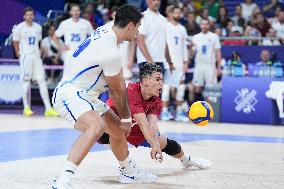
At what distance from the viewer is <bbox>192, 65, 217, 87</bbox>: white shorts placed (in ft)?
62.4

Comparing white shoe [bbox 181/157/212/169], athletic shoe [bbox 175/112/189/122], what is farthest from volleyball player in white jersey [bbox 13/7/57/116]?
white shoe [bbox 181/157/212/169]

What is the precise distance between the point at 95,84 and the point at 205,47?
40.0ft

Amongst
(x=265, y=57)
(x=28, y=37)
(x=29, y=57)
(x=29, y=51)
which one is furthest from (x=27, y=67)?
(x=265, y=57)

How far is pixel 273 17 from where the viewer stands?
2228 centimetres

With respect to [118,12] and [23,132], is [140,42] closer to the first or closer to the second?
[23,132]

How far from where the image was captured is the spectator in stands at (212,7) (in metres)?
22.9

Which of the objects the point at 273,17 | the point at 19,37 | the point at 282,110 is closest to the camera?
the point at 282,110

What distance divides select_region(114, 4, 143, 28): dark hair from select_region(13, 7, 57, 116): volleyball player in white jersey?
11.8m

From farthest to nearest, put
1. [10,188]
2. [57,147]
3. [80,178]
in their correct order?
[57,147] → [80,178] → [10,188]

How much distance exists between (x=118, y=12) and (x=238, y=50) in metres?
12.6

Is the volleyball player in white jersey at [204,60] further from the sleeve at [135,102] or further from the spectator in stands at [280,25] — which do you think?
the sleeve at [135,102]

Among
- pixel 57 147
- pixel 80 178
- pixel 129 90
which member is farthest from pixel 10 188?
pixel 57 147

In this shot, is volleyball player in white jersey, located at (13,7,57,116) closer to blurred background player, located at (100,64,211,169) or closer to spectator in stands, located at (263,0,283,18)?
spectator in stands, located at (263,0,283,18)

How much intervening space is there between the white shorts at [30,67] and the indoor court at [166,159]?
2868 mm
